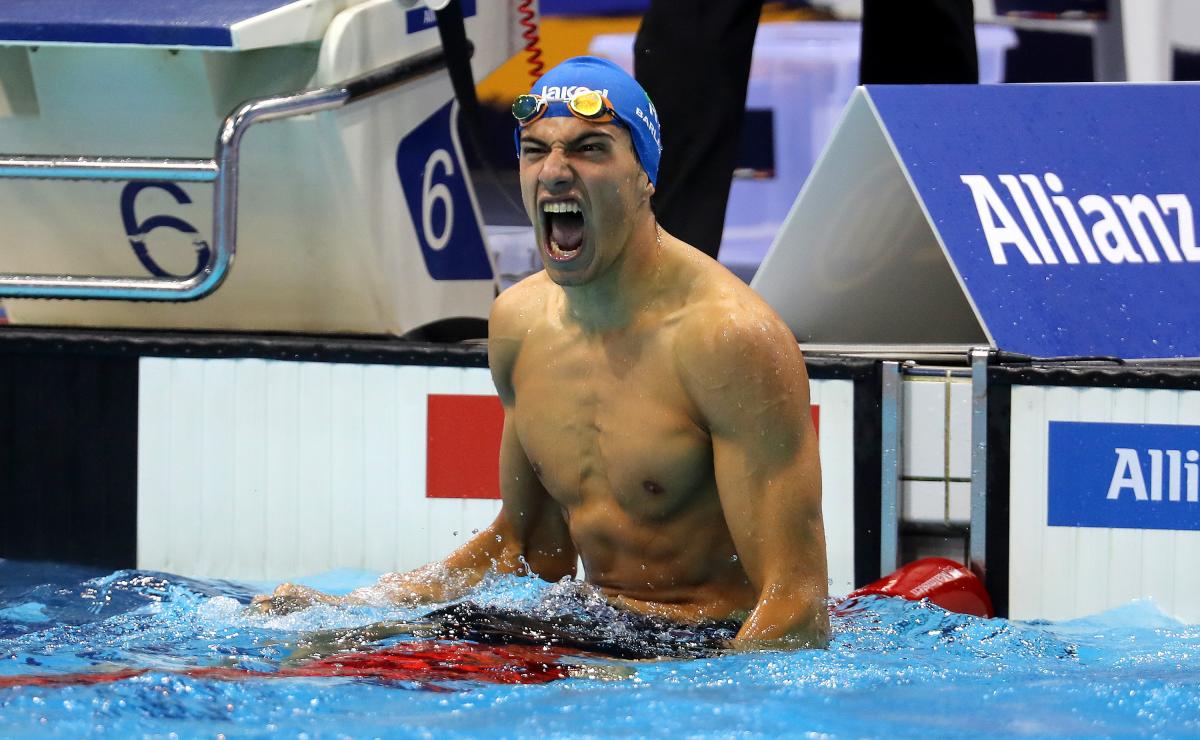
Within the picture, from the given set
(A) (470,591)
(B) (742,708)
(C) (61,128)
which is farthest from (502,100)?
(B) (742,708)

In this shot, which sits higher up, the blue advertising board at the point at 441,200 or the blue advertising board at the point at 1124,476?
the blue advertising board at the point at 441,200

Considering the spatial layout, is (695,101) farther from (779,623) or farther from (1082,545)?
(779,623)

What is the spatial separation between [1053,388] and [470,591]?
1.39 meters

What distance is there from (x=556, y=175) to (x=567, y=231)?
0.09 m

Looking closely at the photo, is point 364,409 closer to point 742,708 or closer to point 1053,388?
point 1053,388

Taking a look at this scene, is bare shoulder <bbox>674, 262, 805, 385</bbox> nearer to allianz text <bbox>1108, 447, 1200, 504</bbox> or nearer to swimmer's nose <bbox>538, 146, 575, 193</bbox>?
swimmer's nose <bbox>538, 146, 575, 193</bbox>

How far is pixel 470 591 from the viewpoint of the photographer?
2.93m

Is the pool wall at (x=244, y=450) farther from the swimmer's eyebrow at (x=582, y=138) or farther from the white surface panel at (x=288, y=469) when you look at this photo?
the swimmer's eyebrow at (x=582, y=138)

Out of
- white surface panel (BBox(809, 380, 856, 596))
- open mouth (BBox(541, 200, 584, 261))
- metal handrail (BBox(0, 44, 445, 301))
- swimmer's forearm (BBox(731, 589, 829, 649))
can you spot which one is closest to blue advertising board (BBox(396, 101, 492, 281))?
metal handrail (BBox(0, 44, 445, 301))

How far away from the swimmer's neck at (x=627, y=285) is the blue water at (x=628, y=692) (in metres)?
0.48

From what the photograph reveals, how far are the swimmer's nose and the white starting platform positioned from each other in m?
1.31

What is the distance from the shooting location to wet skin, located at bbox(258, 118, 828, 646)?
8.31 feet

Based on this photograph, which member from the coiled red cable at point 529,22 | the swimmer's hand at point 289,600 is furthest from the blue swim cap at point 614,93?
the coiled red cable at point 529,22

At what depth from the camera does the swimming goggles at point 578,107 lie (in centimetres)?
256
